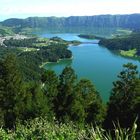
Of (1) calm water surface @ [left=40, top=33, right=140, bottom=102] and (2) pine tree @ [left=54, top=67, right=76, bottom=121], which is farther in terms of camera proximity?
(1) calm water surface @ [left=40, top=33, right=140, bottom=102]

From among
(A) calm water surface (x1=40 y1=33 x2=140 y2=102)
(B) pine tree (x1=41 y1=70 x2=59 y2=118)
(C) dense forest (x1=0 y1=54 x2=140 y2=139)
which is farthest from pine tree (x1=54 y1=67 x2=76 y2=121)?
(A) calm water surface (x1=40 y1=33 x2=140 y2=102)

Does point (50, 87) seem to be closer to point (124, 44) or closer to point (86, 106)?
point (86, 106)

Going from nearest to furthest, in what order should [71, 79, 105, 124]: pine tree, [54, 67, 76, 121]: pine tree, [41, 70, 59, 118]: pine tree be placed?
[71, 79, 105, 124]: pine tree → [54, 67, 76, 121]: pine tree → [41, 70, 59, 118]: pine tree

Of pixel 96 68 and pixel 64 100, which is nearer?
pixel 64 100

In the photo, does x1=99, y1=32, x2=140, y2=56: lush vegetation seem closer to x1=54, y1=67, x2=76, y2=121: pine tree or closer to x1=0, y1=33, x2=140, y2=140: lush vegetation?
x1=0, y1=33, x2=140, y2=140: lush vegetation

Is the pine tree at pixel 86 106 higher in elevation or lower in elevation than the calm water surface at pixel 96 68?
higher

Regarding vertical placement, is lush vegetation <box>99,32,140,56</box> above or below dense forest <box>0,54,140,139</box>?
below

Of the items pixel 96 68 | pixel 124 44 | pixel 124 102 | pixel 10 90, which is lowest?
pixel 124 44

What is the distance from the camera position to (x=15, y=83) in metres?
30.5

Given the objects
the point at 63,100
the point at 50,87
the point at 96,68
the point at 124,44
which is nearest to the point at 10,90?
the point at 50,87

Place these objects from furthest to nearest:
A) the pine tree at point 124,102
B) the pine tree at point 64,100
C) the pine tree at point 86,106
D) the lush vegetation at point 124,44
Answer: the lush vegetation at point 124,44
the pine tree at point 124,102
the pine tree at point 64,100
the pine tree at point 86,106

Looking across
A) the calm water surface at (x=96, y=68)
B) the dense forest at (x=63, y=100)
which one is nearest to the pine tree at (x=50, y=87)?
the dense forest at (x=63, y=100)

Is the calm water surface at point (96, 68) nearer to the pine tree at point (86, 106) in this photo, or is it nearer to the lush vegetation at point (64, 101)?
the lush vegetation at point (64, 101)

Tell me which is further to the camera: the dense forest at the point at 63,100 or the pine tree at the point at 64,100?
the pine tree at the point at 64,100
